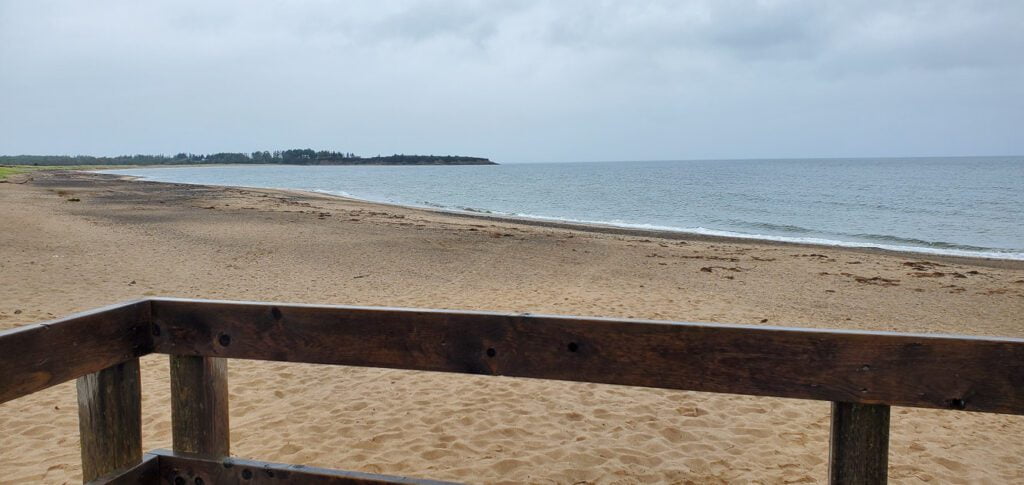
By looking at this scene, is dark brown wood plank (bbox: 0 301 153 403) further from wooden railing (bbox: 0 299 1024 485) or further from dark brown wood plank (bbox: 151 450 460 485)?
dark brown wood plank (bbox: 151 450 460 485)

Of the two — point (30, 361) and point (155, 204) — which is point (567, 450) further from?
point (155, 204)

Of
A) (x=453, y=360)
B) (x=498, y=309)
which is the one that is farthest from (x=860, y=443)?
(x=498, y=309)

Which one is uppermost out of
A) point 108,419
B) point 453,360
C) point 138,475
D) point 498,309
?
point 453,360

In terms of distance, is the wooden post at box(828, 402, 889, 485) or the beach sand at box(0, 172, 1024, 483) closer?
the wooden post at box(828, 402, 889, 485)

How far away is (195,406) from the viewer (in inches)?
94.3

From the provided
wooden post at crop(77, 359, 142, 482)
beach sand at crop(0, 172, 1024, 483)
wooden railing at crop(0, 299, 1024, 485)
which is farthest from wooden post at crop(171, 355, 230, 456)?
beach sand at crop(0, 172, 1024, 483)

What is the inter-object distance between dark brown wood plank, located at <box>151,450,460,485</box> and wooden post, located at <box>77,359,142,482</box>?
0.14 m

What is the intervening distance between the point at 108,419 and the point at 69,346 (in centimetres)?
33

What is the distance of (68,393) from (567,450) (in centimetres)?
422

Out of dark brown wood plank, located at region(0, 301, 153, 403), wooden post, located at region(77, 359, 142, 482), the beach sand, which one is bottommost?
the beach sand

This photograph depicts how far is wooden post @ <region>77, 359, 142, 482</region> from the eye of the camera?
2.24 metres

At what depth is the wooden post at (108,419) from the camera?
7.35 ft

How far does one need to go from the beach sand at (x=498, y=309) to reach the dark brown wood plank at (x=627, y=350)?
2.19 meters

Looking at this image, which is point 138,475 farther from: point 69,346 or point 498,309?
point 498,309
